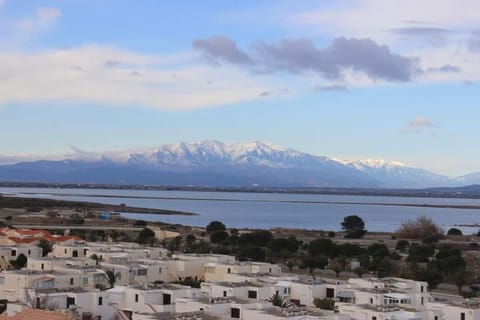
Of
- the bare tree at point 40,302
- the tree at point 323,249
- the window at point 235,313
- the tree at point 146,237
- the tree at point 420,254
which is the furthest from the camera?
the tree at point 146,237

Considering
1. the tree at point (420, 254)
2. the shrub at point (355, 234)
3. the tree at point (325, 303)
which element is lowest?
the shrub at point (355, 234)

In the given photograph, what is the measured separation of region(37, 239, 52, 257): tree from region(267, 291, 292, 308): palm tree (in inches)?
832

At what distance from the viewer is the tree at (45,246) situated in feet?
162

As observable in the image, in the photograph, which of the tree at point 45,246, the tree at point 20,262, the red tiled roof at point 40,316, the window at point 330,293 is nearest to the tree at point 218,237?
the tree at point 45,246

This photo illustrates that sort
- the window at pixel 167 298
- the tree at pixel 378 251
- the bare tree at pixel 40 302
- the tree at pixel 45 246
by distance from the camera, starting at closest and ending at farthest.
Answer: the bare tree at pixel 40 302 → the window at pixel 167 298 → the tree at pixel 45 246 → the tree at pixel 378 251

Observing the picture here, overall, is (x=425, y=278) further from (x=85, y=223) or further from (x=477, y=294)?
(x=85, y=223)

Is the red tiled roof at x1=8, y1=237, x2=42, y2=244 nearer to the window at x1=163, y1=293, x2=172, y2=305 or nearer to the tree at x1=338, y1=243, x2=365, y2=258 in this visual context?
the tree at x1=338, y1=243, x2=365, y2=258

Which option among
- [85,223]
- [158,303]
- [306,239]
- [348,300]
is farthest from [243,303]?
[85,223]

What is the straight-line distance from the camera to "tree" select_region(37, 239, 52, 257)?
162ft

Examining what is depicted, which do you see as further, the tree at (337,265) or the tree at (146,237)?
the tree at (146,237)

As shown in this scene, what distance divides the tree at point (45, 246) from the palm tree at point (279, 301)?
21137mm

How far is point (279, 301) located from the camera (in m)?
30.1

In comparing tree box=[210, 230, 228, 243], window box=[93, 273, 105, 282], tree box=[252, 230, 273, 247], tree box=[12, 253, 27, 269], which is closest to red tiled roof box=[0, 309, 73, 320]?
window box=[93, 273, 105, 282]

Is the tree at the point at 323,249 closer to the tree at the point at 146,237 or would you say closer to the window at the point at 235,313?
the tree at the point at 146,237
